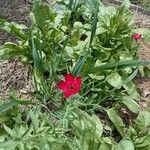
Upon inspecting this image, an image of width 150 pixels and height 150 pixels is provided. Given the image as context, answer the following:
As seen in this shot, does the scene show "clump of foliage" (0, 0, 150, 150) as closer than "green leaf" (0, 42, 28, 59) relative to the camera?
Yes

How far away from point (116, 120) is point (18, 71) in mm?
856

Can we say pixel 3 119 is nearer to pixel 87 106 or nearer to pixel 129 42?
pixel 87 106

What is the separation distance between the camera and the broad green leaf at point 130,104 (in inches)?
145

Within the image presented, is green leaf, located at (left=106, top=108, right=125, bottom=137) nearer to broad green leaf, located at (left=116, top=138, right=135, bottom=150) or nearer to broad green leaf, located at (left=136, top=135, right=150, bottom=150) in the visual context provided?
broad green leaf, located at (left=136, top=135, right=150, bottom=150)

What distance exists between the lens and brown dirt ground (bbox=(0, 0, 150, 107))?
3.75m

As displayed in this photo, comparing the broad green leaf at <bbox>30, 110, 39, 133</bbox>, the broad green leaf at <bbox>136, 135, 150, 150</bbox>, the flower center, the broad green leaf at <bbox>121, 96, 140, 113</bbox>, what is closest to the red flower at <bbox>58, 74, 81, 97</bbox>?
the flower center

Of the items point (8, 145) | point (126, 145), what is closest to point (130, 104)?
point (126, 145)

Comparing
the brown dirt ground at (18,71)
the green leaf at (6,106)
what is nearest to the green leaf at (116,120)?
the brown dirt ground at (18,71)

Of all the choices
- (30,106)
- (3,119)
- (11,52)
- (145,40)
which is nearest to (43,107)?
(30,106)

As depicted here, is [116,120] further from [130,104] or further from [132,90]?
[132,90]

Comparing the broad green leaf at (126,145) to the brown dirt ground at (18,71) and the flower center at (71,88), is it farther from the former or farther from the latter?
the brown dirt ground at (18,71)

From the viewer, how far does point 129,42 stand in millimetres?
4094

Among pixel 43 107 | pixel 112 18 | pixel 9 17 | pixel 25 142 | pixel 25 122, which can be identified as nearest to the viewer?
pixel 25 142

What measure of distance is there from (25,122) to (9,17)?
1.43 meters
